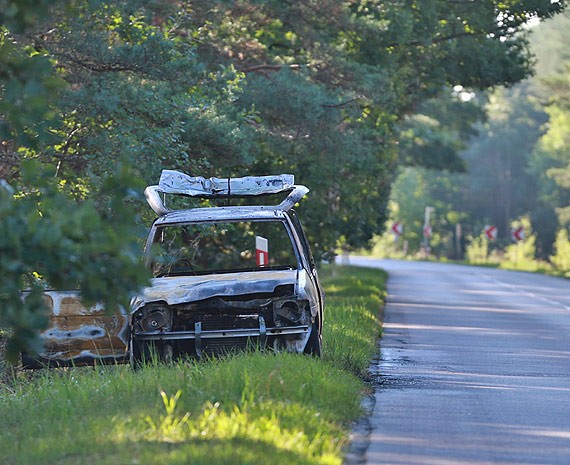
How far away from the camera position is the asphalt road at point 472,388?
26.5 ft

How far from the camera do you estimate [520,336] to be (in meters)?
17.9

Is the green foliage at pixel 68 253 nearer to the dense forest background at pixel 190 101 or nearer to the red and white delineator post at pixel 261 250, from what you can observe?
the dense forest background at pixel 190 101

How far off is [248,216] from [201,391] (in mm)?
3542

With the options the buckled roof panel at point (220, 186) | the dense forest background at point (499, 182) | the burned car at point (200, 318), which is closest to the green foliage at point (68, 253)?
the burned car at point (200, 318)

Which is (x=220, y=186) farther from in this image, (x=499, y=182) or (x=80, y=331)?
(x=499, y=182)

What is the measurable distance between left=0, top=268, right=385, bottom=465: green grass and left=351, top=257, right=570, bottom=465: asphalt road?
471 millimetres

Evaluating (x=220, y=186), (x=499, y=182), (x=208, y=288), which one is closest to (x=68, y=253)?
(x=208, y=288)

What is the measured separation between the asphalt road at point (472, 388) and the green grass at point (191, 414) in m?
0.47

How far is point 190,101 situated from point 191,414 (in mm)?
9699

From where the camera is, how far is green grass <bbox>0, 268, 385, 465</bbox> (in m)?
7.23

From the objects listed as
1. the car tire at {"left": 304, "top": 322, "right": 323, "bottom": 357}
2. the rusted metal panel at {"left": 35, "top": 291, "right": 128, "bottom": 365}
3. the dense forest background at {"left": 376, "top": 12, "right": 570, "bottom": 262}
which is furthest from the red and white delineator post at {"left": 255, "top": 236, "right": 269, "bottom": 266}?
the dense forest background at {"left": 376, "top": 12, "right": 570, "bottom": 262}

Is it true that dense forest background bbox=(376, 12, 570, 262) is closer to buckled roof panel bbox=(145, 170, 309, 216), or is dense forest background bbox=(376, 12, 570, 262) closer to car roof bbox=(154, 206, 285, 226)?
buckled roof panel bbox=(145, 170, 309, 216)

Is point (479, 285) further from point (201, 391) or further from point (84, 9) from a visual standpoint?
point (201, 391)

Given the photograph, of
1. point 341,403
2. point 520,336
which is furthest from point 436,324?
point 341,403
